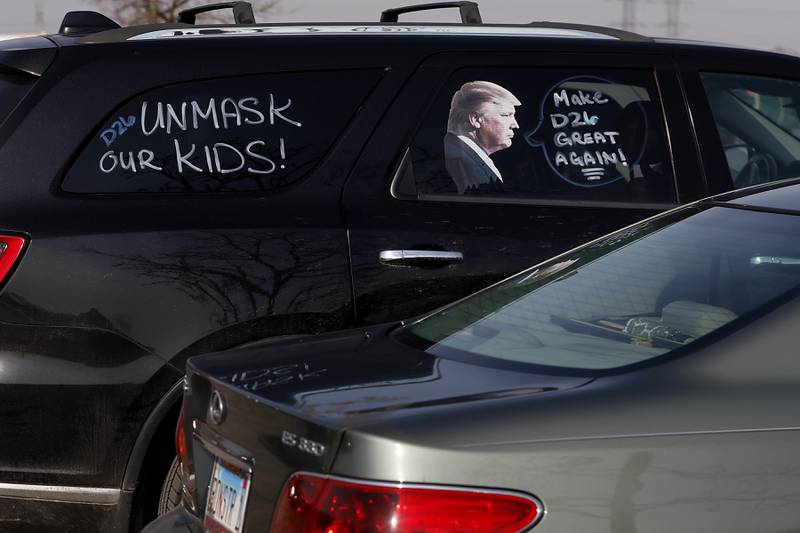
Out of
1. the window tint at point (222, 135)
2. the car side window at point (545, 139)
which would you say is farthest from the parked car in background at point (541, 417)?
the car side window at point (545, 139)

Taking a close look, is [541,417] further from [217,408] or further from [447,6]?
[447,6]

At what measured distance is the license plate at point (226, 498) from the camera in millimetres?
2643

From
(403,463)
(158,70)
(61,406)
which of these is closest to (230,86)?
(158,70)

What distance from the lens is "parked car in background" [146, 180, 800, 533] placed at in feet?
7.54

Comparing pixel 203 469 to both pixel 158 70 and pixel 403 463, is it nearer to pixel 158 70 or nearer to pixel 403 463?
pixel 403 463

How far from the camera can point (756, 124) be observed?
16.1 feet

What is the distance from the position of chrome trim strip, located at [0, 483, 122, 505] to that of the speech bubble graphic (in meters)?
1.83

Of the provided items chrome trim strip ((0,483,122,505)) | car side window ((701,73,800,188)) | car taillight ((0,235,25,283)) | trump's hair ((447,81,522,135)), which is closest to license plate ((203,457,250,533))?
chrome trim strip ((0,483,122,505))

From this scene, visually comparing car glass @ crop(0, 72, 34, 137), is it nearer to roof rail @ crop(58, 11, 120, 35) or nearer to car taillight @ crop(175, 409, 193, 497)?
roof rail @ crop(58, 11, 120, 35)

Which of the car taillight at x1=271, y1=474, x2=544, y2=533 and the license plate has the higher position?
the car taillight at x1=271, y1=474, x2=544, y2=533

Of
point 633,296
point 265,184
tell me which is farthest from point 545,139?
point 633,296

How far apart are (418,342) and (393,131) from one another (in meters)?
1.42

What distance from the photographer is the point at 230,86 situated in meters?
4.26

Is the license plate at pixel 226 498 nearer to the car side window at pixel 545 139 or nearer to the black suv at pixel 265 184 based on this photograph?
the black suv at pixel 265 184
